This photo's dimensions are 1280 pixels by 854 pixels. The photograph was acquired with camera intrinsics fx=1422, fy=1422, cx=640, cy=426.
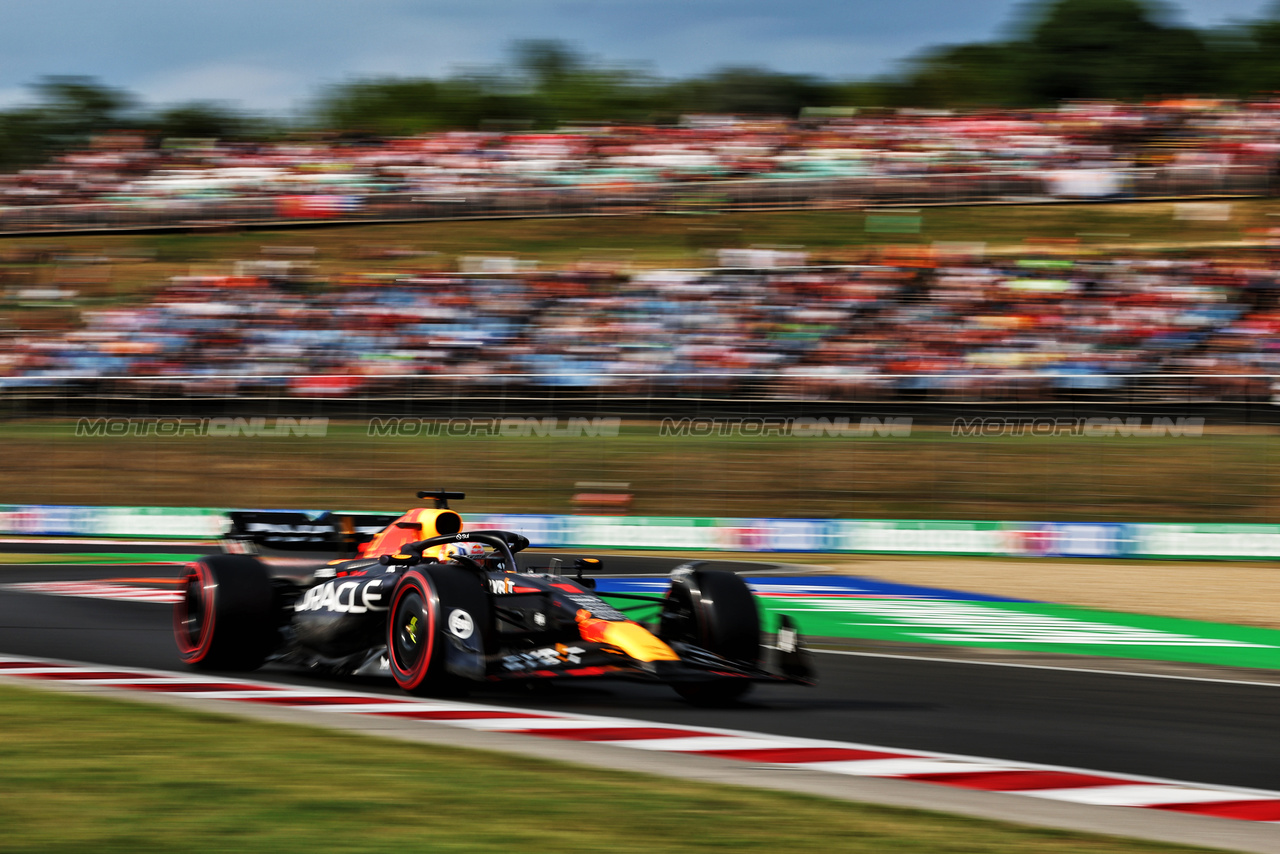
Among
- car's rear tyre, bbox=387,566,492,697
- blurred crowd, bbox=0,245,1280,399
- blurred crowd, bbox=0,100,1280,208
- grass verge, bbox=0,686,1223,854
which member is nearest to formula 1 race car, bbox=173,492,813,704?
car's rear tyre, bbox=387,566,492,697

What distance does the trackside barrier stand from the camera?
2022 centimetres

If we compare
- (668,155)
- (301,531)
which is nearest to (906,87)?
(668,155)

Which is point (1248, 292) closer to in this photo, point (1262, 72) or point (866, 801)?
point (866, 801)

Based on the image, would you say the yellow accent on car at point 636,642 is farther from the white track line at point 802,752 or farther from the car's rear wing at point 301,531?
the car's rear wing at point 301,531

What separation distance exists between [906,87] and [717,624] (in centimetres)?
5032

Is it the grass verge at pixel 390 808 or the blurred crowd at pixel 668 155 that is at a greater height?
the blurred crowd at pixel 668 155

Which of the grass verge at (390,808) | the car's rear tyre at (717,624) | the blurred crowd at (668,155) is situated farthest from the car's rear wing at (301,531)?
the blurred crowd at (668,155)

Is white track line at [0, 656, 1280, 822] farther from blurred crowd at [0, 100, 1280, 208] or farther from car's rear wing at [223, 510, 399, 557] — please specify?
blurred crowd at [0, 100, 1280, 208]

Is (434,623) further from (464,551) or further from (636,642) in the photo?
(636,642)

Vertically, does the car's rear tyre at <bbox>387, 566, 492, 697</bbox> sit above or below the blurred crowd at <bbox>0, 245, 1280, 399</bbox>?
below

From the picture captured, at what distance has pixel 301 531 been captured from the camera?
9.44m

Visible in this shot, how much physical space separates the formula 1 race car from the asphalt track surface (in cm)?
21

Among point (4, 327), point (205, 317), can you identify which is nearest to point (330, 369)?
point (205, 317)

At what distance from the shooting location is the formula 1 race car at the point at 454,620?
24.0ft
